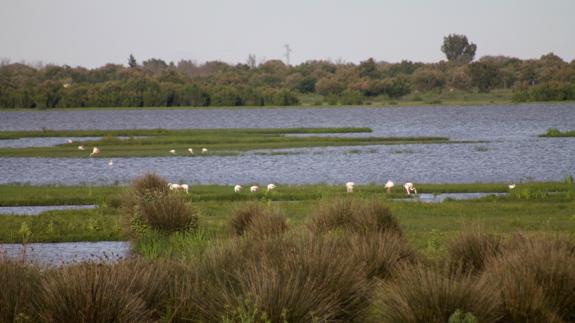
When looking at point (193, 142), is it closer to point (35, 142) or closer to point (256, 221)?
point (35, 142)

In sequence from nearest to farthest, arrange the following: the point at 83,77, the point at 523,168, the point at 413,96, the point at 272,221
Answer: the point at 272,221 → the point at 523,168 → the point at 413,96 → the point at 83,77

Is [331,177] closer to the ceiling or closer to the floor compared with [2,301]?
closer to the floor

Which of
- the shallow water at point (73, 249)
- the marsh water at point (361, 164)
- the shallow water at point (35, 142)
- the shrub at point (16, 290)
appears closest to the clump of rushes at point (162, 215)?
the shallow water at point (73, 249)

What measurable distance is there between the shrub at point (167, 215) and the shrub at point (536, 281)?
25.4 ft

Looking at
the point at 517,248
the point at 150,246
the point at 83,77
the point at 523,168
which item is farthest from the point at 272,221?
the point at 83,77

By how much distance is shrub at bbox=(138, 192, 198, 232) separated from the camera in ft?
57.4

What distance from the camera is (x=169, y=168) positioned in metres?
38.6

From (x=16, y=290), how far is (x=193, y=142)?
41.8 metres

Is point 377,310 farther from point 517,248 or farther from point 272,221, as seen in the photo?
point 272,221

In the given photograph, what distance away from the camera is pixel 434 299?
31.1ft

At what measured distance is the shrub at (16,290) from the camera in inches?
381

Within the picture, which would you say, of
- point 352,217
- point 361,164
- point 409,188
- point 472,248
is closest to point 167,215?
point 352,217

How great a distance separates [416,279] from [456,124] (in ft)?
231

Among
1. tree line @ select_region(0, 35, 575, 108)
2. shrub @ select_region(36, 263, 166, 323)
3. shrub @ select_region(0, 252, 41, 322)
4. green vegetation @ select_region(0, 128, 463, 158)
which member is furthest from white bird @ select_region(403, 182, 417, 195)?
tree line @ select_region(0, 35, 575, 108)
